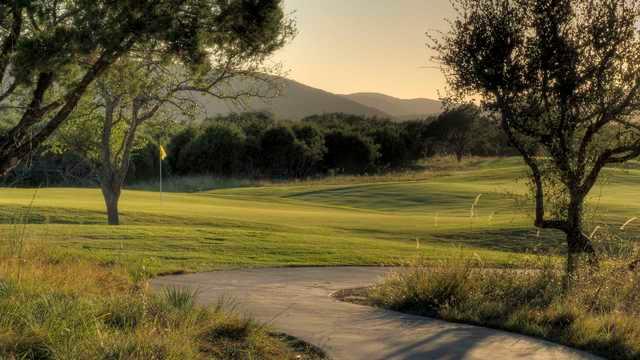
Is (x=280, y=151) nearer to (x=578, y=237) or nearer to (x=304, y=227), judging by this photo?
(x=304, y=227)

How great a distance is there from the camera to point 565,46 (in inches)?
503

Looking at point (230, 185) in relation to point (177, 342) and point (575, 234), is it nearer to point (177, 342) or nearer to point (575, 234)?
point (575, 234)

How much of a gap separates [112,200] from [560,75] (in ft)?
67.9

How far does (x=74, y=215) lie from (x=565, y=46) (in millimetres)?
21789

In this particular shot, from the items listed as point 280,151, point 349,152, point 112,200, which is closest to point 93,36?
point 112,200

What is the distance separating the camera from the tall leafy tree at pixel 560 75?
42.0ft

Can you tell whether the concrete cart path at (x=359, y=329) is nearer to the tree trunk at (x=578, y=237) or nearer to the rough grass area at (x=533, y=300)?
the rough grass area at (x=533, y=300)

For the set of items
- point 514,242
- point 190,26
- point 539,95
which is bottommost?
point 514,242

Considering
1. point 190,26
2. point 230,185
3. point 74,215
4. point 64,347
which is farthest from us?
point 230,185

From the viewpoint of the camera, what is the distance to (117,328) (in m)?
7.79

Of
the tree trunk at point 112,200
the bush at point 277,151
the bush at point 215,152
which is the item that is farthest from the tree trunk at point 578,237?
the bush at point 215,152

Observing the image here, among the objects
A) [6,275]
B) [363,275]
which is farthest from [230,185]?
[6,275]

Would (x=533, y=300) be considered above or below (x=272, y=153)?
below

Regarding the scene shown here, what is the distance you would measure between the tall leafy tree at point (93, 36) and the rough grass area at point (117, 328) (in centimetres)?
416
